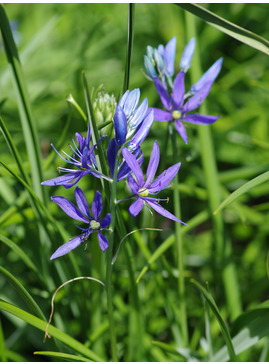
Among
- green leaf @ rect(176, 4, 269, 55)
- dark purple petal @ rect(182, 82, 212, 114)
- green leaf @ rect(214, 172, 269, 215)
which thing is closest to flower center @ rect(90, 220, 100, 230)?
→ green leaf @ rect(214, 172, 269, 215)

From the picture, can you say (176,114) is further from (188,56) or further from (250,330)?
(250,330)

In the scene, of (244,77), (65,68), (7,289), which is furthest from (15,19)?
(7,289)

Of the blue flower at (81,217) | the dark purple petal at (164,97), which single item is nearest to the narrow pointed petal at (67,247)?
the blue flower at (81,217)

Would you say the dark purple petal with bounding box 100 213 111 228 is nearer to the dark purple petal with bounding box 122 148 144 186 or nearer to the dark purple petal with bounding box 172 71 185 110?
the dark purple petal with bounding box 122 148 144 186

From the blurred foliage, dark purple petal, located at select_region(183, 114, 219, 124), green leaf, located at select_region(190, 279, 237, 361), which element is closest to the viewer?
green leaf, located at select_region(190, 279, 237, 361)

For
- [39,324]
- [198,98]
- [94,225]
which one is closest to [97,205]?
[94,225]

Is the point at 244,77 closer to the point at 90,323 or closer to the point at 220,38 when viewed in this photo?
the point at 220,38
